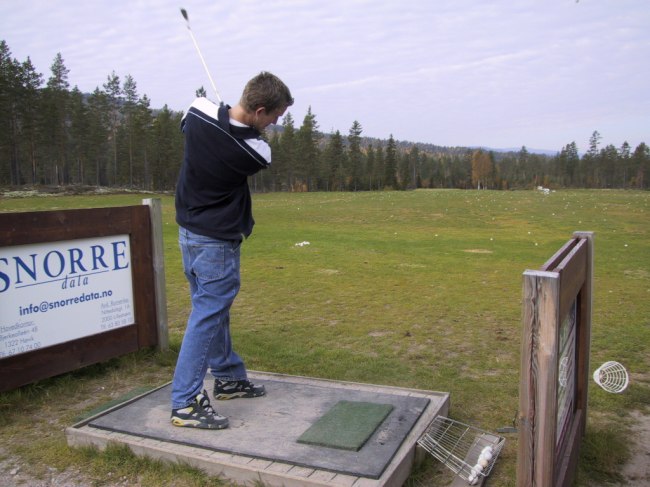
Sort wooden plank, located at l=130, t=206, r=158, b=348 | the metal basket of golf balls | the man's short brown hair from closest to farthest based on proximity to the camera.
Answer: the metal basket of golf balls < the man's short brown hair < wooden plank, located at l=130, t=206, r=158, b=348

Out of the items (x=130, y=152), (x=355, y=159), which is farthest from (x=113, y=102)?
(x=355, y=159)

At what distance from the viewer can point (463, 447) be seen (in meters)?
3.51

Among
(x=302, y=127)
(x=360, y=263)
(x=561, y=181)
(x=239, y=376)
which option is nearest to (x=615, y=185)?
(x=561, y=181)

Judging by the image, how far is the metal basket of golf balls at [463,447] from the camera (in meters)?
3.18

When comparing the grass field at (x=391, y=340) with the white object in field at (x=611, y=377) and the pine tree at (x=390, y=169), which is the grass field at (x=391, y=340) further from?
the pine tree at (x=390, y=169)

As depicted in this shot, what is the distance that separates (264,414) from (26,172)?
88261 millimetres

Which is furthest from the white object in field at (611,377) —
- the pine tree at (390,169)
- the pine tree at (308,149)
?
the pine tree at (390,169)

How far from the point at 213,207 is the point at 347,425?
1661 mm

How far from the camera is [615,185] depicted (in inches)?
4473

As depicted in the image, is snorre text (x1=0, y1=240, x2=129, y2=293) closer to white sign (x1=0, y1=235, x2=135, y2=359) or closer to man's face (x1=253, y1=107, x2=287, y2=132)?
white sign (x1=0, y1=235, x2=135, y2=359)

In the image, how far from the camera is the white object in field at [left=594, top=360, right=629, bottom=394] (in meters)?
4.43

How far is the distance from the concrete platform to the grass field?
0.12 m

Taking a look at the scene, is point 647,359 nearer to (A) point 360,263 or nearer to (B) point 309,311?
(B) point 309,311

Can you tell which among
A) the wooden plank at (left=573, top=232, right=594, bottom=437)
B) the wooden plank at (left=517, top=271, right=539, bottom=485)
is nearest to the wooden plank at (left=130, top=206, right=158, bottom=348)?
the wooden plank at (left=573, top=232, right=594, bottom=437)
